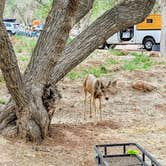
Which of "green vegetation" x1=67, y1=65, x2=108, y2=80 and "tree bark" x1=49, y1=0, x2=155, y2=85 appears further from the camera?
"green vegetation" x1=67, y1=65, x2=108, y2=80

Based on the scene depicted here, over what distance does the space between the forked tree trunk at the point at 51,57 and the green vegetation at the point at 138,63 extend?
480 centimetres

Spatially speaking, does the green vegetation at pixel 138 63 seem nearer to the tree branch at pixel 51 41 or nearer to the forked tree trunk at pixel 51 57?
the forked tree trunk at pixel 51 57

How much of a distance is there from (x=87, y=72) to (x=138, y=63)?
183cm

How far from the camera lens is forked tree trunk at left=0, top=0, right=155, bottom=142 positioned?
5238 millimetres

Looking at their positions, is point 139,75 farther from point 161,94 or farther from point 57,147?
point 57,147

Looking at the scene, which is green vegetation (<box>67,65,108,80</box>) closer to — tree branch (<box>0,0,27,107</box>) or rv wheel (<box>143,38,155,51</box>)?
tree branch (<box>0,0,27,107</box>)

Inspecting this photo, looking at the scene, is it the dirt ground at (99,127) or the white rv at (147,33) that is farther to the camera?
the white rv at (147,33)

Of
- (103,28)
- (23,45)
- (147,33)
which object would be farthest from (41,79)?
(147,33)

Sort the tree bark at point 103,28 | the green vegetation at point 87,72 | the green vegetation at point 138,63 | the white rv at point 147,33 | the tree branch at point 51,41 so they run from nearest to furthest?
the tree branch at point 51,41 < the tree bark at point 103,28 < the green vegetation at point 87,72 < the green vegetation at point 138,63 < the white rv at point 147,33

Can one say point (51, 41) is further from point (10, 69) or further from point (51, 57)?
point (10, 69)

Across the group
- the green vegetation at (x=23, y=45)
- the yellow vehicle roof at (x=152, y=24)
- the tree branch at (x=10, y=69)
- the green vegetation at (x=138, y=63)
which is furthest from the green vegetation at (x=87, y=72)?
the yellow vehicle roof at (x=152, y=24)

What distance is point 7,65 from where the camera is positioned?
5.01 meters

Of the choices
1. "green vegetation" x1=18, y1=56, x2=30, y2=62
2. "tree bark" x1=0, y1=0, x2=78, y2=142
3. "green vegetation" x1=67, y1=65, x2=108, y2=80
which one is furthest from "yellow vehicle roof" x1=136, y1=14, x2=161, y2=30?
"tree bark" x1=0, y1=0, x2=78, y2=142

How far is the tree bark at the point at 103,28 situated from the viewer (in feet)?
19.5
